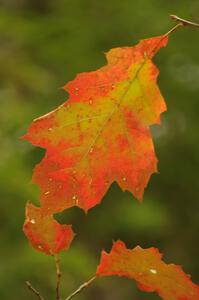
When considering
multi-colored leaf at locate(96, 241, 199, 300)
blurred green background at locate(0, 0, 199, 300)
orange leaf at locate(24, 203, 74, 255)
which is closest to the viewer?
multi-colored leaf at locate(96, 241, 199, 300)

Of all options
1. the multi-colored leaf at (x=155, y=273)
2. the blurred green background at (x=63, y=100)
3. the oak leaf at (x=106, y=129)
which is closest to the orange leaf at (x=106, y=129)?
the oak leaf at (x=106, y=129)

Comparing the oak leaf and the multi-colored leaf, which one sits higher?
the oak leaf

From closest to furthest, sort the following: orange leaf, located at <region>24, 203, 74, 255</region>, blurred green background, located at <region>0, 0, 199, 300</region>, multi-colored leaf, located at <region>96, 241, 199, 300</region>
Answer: multi-colored leaf, located at <region>96, 241, 199, 300</region>
orange leaf, located at <region>24, 203, 74, 255</region>
blurred green background, located at <region>0, 0, 199, 300</region>

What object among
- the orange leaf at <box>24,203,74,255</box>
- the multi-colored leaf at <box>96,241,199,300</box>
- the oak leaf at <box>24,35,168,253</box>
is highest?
the oak leaf at <box>24,35,168,253</box>

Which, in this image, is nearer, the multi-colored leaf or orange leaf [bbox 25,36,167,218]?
the multi-colored leaf

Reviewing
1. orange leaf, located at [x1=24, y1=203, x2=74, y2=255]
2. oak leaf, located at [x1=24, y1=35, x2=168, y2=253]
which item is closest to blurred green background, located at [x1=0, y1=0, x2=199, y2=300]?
A: oak leaf, located at [x1=24, y1=35, x2=168, y2=253]

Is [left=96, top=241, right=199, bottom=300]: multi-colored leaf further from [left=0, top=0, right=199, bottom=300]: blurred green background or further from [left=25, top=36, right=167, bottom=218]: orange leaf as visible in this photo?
[left=0, top=0, right=199, bottom=300]: blurred green background

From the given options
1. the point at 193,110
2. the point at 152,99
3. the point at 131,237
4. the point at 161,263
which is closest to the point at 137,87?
the point at 152,99

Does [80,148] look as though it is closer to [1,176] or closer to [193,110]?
[1,176]
